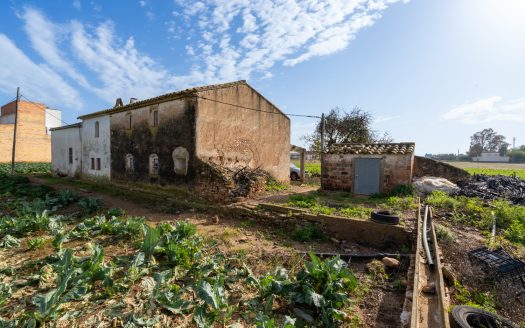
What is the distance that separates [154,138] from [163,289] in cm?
1078

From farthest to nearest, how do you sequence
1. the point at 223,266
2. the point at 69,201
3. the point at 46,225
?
the point at 69,201
the point at 46,225
the point at 223,266

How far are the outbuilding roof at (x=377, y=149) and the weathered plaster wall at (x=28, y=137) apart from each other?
43582 mm

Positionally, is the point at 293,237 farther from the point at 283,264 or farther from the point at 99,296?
the point at 99,296

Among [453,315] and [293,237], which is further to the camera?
[293,237]

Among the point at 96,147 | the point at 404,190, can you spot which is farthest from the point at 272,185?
the point at 96,147

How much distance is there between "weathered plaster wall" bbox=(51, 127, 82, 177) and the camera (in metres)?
20.9

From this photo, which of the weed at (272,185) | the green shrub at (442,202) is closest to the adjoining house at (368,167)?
the green shrub at (442,202)

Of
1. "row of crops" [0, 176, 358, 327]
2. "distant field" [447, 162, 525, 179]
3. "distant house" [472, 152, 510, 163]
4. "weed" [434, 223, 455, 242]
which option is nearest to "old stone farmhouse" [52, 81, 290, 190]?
"row of crops" [0, 176, 358, 327]

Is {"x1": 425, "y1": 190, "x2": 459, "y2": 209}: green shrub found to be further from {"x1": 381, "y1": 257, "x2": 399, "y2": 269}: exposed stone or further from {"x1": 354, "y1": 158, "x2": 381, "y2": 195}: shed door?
{"x1": 381, "y1": 257, "x2": 399, "y2": 269}: exposed stone

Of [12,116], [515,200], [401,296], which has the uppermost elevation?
[12,116]

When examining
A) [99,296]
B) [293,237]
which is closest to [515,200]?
[293,237]

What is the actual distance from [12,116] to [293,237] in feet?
→ 188

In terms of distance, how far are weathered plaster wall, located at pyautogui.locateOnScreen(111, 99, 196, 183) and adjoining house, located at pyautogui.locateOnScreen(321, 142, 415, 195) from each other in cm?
693

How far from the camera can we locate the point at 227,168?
41.6ft
